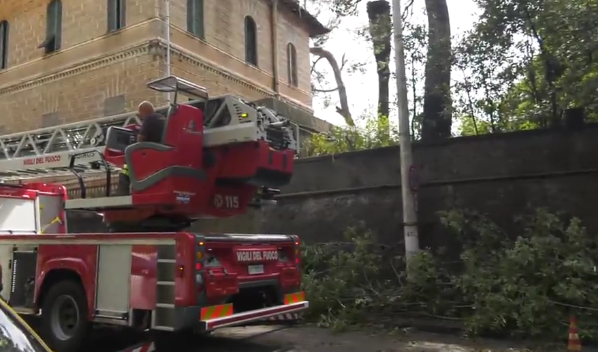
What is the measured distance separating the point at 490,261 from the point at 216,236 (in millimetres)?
4466

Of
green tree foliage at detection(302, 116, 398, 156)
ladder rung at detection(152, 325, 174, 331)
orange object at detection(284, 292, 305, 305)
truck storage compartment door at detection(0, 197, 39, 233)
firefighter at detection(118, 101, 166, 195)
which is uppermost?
green tree foliage at detection(302, 116, 398, 156)

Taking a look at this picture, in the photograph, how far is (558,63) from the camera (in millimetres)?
9242

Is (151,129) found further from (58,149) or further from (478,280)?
(478,280)

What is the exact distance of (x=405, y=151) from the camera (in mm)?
9883

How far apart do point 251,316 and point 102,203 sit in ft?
7.99

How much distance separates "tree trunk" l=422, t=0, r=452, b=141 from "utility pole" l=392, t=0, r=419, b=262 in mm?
775

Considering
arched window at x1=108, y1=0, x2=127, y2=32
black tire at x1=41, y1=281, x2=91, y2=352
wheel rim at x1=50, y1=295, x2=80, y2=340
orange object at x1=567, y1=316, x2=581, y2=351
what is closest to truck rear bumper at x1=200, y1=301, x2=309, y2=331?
black tire at x1=41, y1=281, x2=91, y2=352

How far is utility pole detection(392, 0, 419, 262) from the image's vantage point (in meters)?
9.73

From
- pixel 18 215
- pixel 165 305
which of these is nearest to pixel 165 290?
pixel 165 305

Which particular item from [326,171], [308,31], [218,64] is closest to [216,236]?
[326,171]

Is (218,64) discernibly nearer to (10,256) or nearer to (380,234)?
(380,234)

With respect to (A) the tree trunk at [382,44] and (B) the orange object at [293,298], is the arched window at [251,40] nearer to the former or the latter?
(A) the tree trunk at [382,44]

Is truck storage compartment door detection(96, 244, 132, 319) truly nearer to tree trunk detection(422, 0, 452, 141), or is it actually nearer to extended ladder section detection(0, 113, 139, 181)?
extended ladder section detection(0, 113, 139, 181)

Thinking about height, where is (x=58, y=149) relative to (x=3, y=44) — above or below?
below
